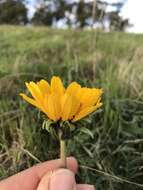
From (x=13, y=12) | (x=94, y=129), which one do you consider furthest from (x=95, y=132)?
(x=13, y=12)

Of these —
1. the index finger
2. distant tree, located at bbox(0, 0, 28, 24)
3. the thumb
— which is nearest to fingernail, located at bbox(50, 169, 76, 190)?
the thumb

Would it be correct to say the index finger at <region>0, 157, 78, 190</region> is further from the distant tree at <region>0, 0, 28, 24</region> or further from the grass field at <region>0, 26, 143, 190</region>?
the distant tree at <region>0, 0, 28, 24</region>

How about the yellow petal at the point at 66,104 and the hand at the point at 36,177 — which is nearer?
the yellow petal at the point at 66,104

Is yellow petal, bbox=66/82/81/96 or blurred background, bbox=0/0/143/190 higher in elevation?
yellow petal, bbox=66/82/81/96

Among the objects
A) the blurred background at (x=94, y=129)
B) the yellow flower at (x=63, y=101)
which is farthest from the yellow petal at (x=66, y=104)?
the blurred background at (x=94, y=129)

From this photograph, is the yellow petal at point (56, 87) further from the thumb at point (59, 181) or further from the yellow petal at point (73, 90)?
the thumb at point (59, 181)

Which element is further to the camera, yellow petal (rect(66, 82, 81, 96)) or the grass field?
the grass field
